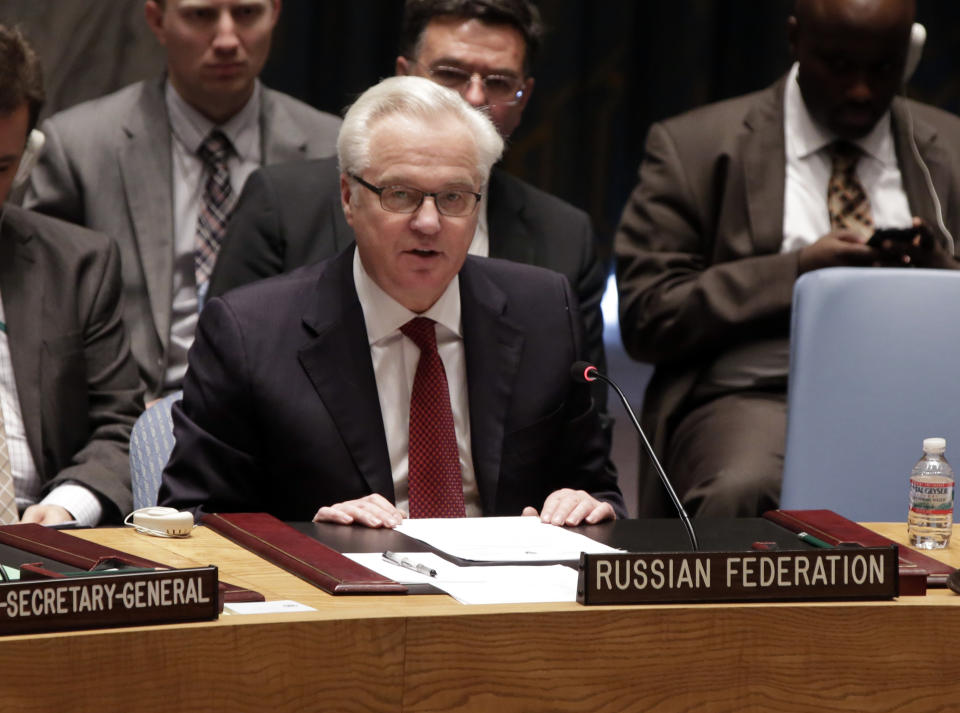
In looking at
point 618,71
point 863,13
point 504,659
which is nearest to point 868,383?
point 863,13

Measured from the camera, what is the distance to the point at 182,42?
135 inches

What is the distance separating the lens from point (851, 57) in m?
3.25

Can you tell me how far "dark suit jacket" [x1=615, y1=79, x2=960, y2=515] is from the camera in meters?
3.24

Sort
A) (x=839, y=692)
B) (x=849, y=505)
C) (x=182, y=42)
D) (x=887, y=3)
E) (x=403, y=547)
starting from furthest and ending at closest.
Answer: (x=182, y=42), (x=887, y=3), (x=849, y=505), (x=403, y=547), (x=839, y=692)

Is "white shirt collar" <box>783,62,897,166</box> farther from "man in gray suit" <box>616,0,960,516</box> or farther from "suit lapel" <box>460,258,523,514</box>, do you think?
"suit lapel" <box>460,258,523,514</box>

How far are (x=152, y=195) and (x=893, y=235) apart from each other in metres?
1.62

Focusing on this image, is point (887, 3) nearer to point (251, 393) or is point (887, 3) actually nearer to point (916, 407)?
point (916, 407)

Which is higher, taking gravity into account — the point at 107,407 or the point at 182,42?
the point at 182,42

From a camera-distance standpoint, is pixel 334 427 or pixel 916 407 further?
pixel 916 407

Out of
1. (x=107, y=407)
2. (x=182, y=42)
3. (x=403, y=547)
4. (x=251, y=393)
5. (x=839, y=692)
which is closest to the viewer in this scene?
(x=839, y=692)

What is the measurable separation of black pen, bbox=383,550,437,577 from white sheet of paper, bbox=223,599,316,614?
0.19 meters

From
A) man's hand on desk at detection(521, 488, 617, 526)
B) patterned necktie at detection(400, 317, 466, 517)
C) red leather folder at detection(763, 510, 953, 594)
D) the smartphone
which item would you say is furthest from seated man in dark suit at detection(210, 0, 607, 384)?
red leather folder at detection(763, 510, 953, 594)

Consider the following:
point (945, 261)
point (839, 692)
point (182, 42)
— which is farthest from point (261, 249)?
point (839, 692)

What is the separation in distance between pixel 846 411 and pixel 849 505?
0.17m
